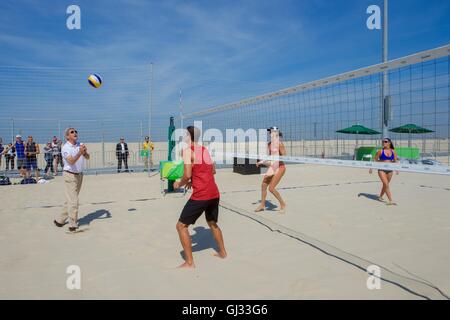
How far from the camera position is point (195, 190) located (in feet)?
11.1

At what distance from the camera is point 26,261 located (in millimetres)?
3613

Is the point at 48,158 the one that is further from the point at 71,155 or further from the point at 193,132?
the point at 193,132

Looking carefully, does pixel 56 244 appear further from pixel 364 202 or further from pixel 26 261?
pixel 364 202

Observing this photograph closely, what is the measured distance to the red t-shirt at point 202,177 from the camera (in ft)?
10.9

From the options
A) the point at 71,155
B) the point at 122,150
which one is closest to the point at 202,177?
the point at 71,155

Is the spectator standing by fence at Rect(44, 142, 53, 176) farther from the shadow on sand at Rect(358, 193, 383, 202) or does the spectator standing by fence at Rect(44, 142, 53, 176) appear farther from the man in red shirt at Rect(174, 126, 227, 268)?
the shadow on sand at Rect(358, 193, 383, 202)

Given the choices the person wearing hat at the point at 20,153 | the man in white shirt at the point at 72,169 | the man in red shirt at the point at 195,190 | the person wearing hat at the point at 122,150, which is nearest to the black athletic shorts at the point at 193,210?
the man in red shirt at the point at 195,190

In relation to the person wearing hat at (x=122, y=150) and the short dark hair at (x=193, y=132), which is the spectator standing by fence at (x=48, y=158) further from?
the short dark hair at (x=193, y=132)

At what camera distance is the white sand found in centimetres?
288

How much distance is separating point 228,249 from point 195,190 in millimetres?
1032

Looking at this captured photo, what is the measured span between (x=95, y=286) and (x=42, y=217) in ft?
11.3

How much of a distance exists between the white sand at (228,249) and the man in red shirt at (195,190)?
357 millimetres
